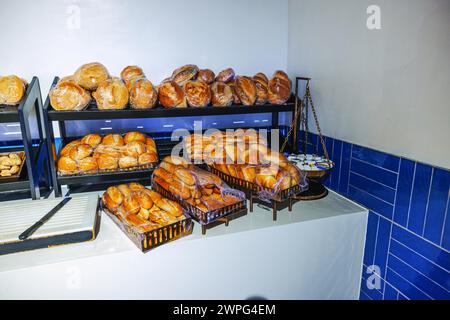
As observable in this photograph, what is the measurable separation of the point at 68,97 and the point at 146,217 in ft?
2.49

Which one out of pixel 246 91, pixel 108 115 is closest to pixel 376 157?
pixel 246 91

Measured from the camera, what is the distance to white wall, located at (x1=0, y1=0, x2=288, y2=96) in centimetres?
203

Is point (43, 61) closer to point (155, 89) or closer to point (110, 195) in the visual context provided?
point (155, 89)

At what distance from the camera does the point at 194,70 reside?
2.06 meters

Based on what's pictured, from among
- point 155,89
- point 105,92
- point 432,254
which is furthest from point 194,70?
point 432,254

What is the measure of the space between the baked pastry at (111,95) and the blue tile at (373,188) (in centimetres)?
135

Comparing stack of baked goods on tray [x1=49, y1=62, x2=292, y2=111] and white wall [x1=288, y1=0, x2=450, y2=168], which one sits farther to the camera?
stack of baked goods on tray [x1=49, y1=62, x2=292, y2=111]

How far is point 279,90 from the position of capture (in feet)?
6.80

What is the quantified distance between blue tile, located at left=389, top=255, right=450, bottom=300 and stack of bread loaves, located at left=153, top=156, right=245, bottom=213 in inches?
32.1

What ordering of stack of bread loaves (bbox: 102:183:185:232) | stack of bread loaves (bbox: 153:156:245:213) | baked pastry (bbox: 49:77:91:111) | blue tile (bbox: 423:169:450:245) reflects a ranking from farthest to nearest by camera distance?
baked pastry (bbox: 49:77:91:111)
stack of bread loaves (bbox: 153:156:245:213)
stack of bread loaves (bbox: 102:183:185:232)
blue tile (bbox: 423:169:450:245)

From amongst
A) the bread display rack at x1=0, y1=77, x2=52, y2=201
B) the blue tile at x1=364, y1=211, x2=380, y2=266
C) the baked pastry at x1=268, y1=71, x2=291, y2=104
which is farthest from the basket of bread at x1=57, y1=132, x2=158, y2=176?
the blue tile at x1=364, y1=211, x2=380, y2=266

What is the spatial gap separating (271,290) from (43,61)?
6.32 ft

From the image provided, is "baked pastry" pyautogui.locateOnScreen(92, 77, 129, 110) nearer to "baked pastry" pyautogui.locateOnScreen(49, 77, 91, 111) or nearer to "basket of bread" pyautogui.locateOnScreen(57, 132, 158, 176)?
"baked pastry" pyautogui.locateOnScreen(49, 77, 91, 111)

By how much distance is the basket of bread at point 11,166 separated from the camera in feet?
5.75
